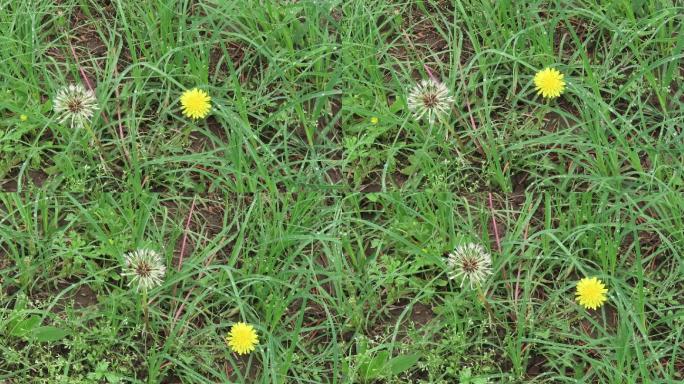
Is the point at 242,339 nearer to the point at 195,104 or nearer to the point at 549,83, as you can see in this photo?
the point at 195,104

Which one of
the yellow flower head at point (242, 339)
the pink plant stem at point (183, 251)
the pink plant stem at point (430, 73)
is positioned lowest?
the yellow flower head at point (242, 339)

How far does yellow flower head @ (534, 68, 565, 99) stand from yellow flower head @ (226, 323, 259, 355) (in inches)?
49.9

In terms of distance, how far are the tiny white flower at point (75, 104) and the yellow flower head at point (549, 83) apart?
147 centimetres

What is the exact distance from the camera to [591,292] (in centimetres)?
322

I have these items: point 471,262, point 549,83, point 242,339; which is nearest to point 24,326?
point 242,339

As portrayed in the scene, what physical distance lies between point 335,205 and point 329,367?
0.53 metres

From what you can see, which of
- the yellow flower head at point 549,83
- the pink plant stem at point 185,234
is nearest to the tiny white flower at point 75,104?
the pink plant stem at point 185,234

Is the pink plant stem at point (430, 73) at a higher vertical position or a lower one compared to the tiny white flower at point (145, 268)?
higher

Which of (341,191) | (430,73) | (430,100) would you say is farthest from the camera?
(430,73)

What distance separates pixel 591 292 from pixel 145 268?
4.29 feet

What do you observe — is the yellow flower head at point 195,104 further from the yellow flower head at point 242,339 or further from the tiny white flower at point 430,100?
the yellow flower head at point 242,339

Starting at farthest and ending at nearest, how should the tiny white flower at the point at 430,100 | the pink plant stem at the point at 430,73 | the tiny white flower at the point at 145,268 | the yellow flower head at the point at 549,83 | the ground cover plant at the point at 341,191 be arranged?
the pink plant stem at the point at 430,73 < the yellow flower head at the point at 549,83 < the tiny white flower at the point at 430,100 < the ground cover plant at the point at 341,191 < the tiny white flower at the point at 145,268

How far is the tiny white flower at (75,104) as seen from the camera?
350 centimetres

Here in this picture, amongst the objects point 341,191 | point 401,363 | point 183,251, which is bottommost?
point 401,363
